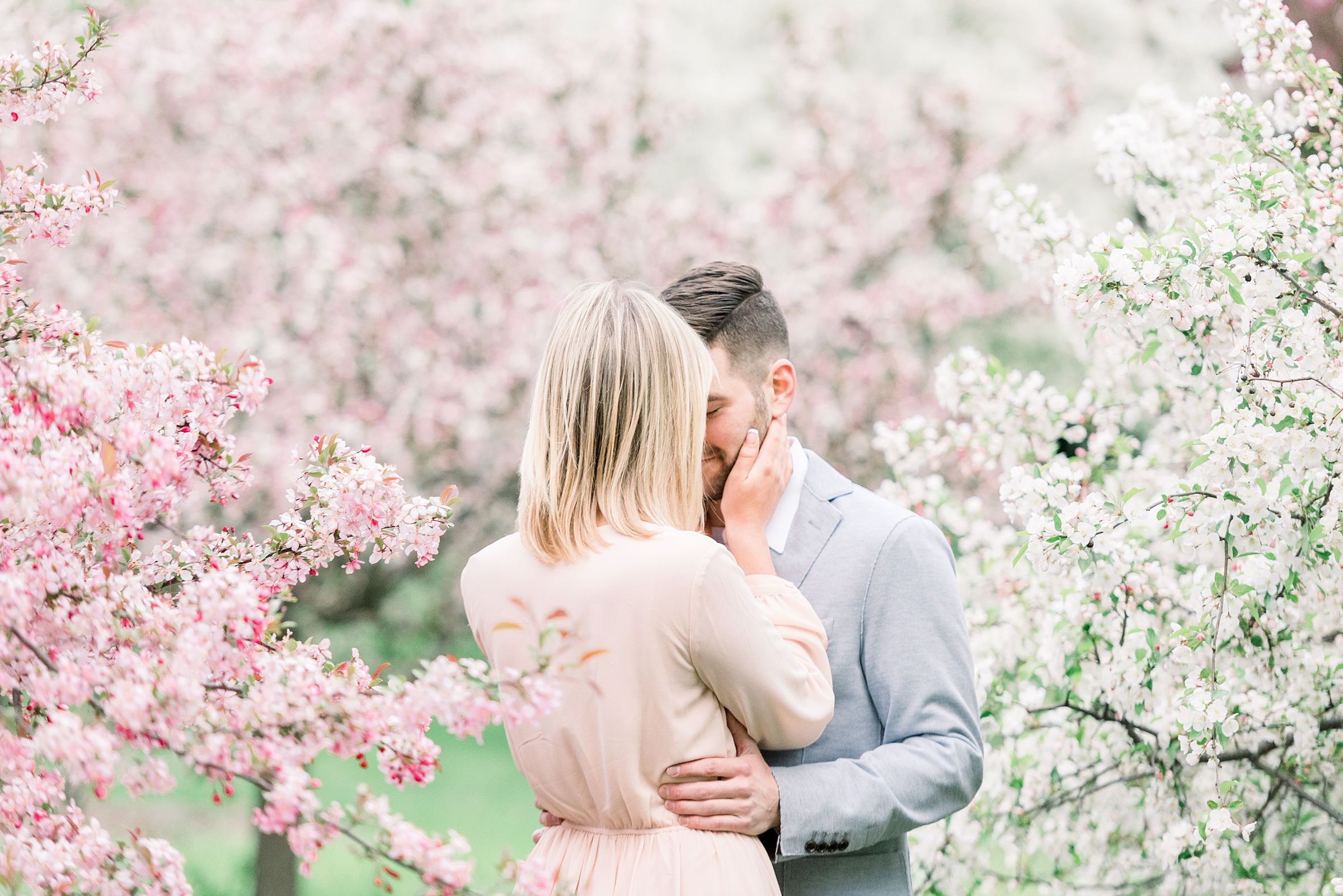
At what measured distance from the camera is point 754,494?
2.24 m

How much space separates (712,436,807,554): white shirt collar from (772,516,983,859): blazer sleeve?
0.75 feet

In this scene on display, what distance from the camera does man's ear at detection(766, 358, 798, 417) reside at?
8.34 feet

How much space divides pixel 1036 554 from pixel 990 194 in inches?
73.9

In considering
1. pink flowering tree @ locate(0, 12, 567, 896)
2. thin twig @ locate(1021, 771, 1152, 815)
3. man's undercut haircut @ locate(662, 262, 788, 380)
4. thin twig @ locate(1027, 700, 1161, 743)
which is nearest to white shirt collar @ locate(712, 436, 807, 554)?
man's undercut haircut @ locate(662, 262, 788, 380)

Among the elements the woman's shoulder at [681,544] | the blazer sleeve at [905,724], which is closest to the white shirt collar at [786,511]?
the blazer sleeve at [905,724]

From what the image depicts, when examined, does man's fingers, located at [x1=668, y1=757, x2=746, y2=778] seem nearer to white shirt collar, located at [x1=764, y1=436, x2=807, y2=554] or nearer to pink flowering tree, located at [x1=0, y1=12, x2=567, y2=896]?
pink flowering tree, located at [x1=0, y1=12, x2=567, y2=896]

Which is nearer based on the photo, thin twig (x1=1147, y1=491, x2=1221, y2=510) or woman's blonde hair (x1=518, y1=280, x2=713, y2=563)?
woman's blonde hair (x1=518, y1=280, x2=713, y2=563)

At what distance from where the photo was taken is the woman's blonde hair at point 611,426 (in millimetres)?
1870

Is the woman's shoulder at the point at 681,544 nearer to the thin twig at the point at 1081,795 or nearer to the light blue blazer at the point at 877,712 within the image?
the light blue blazer at the point at 877,712

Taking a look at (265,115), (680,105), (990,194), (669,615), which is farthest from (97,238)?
(669,615)

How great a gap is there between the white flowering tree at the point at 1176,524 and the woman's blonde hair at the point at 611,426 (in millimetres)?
1108

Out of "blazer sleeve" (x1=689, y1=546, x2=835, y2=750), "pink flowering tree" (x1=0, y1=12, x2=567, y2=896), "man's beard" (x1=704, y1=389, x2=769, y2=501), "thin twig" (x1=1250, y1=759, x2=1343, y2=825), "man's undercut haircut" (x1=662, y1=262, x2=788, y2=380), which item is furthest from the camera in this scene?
"thin twig" (x1=1250, y1=759, x2=1343, y2=825)

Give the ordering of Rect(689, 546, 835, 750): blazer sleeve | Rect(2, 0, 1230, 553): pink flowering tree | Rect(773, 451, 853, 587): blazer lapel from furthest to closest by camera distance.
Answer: Rect(2, 0, 1230, 553): pink flowering tree, Rect(773, 451, 853, 587): blazer lapel, Rect(689, 546, 835, 750): blazer sleeve

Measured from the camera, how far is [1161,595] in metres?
3.11
